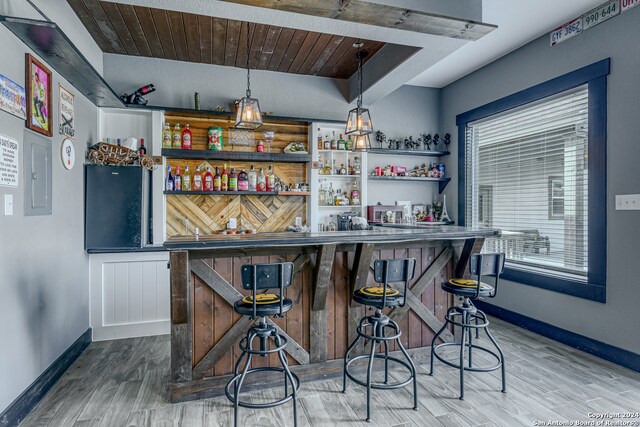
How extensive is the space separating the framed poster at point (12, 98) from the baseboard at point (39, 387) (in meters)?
1.76

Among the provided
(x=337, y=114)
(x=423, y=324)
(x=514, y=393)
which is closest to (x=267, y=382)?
(x=423, y=324)

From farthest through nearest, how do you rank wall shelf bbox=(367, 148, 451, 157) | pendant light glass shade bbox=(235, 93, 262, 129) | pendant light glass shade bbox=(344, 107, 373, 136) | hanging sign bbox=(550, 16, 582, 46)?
wall shelf bbox=(367, 148, 451, 157)
hanging sign bbox=(550, 16, 582, 46)
pendant light glass shade bbox=(344, 107, 373, 136)
pendant light glass shade bbox=(235, 93, 262, 129)

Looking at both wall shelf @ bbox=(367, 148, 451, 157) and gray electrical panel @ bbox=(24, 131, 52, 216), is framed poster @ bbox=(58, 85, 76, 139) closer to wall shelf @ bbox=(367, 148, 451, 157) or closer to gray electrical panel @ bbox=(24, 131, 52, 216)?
gray electrical panel @ bbox=(24, 131, 52, 216)

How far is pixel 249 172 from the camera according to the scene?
4512 millimetres

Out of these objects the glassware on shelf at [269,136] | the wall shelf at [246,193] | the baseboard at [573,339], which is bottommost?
the baseboard at [573,339]

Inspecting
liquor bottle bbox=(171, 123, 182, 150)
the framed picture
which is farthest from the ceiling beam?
liquor bottle bbox=(171, 123, 182, 150)

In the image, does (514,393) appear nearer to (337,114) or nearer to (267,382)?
(267,382)

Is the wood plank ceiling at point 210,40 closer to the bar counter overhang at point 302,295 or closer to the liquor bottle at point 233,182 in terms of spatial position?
the liquor bottle at point 233,182

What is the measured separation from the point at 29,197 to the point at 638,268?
463 cm

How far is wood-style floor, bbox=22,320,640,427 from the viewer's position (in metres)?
2.28

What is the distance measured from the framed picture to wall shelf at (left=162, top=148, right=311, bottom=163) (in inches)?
54.7

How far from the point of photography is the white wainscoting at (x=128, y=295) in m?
3.59

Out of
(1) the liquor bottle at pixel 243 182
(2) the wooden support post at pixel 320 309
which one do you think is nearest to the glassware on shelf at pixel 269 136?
(1) the liquor bottle at pixel 243 182

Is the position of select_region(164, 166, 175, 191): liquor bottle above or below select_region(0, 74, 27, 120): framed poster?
below
